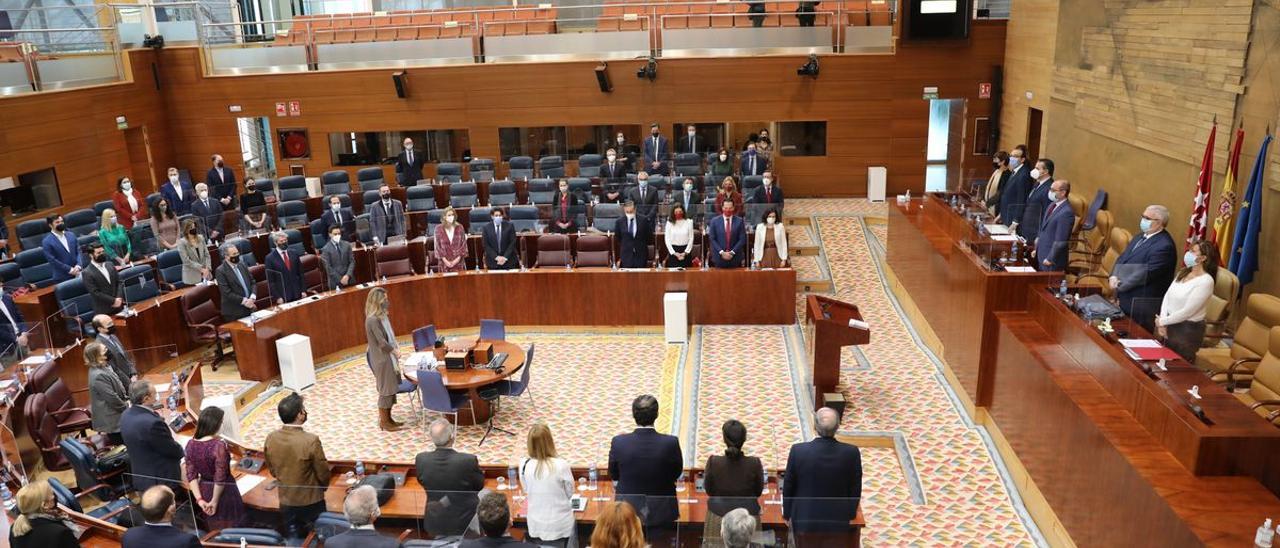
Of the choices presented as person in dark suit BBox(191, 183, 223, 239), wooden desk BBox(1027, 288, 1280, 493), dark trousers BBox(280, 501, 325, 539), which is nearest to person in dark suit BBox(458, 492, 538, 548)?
dark trousers BBox(280, 501, 325, 539)

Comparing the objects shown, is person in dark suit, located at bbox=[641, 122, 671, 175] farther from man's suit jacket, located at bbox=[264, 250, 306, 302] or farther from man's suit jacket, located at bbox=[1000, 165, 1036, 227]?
man's suit jacket, located at bbox=[264, 250, 306, 302]

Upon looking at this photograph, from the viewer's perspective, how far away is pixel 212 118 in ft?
58.6

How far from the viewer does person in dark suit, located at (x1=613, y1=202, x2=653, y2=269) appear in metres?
11.5

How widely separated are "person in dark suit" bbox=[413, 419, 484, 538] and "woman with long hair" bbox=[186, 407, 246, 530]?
1.26 m

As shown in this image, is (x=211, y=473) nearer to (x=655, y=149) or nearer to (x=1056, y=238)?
(x=1056, y=238)

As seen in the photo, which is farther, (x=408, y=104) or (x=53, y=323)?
(x=408, y=104)

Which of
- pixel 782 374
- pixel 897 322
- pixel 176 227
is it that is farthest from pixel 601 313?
pixel 176 227

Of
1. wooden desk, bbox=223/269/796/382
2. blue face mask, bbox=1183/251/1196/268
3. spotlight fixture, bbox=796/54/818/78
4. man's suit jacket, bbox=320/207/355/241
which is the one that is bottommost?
wooden desk, bbox=223/269/796/382

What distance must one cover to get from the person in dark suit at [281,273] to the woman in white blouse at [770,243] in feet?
18.3

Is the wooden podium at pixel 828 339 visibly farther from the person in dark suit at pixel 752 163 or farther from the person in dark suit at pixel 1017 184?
the person in dark suit at pixel 752 163

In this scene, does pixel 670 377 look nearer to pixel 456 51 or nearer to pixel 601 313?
pixel 601 313

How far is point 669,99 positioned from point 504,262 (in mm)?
6736

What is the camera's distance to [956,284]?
9055 millimetres

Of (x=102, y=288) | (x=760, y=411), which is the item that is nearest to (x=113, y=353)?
(x=102, y=288)
